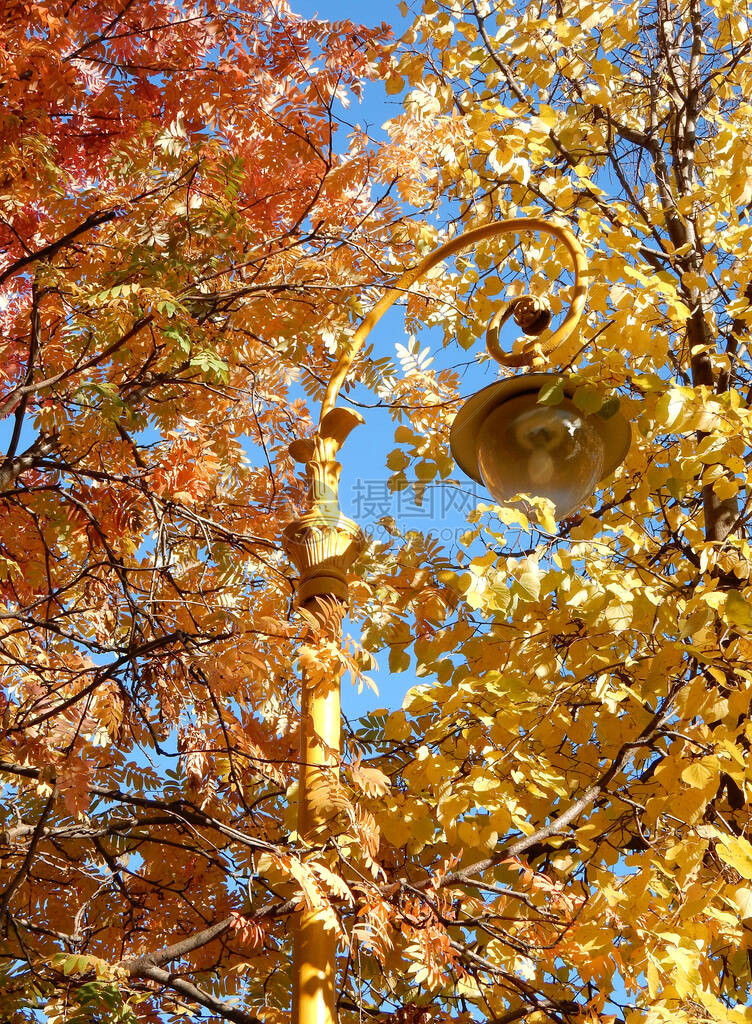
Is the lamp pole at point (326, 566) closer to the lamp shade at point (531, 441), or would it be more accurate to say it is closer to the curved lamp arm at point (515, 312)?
the curved lamp arm at point (515, 312)

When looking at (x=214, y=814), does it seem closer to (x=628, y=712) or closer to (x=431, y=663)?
(x=431, y=663)

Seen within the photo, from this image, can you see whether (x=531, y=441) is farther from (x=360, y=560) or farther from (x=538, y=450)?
(x=360, y=560)

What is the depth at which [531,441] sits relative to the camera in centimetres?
311

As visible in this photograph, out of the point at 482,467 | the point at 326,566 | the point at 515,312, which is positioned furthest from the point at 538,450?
the point at 326,566

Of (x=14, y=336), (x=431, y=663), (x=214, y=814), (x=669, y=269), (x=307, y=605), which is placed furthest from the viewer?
(x=669, y=269)

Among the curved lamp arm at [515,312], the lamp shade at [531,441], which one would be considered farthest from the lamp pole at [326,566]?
the lamp shade at [531,441]

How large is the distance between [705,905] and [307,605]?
1520 millimetres

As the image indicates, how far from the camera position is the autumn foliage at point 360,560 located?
121 inches

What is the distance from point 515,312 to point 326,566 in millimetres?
1131

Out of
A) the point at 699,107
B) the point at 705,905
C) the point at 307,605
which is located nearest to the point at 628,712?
the point at 705,905

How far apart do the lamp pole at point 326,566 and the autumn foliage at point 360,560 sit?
0.09m

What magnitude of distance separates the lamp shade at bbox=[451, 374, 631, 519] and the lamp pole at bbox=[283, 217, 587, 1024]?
0.98 feet

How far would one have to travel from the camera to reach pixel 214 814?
14.9ft

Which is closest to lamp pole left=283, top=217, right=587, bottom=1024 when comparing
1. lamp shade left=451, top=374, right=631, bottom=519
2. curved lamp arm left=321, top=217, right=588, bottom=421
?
curved lamp arm left=321, top=217, right=588, bottom=421
